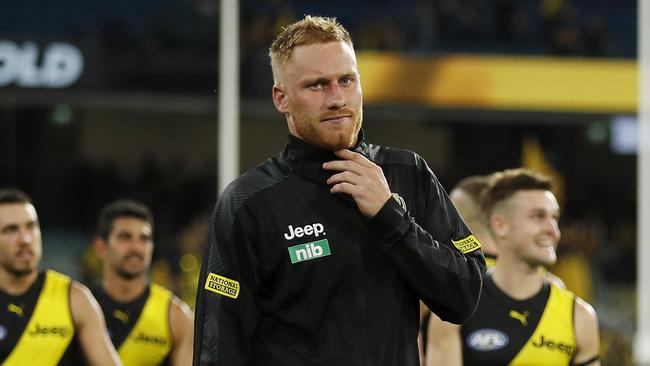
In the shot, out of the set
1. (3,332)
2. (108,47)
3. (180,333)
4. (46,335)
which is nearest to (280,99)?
(46,335)

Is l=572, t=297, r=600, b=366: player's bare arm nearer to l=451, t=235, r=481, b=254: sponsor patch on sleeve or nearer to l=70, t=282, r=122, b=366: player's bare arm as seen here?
l=70, t=282, r=122, b=366: player's bare arm

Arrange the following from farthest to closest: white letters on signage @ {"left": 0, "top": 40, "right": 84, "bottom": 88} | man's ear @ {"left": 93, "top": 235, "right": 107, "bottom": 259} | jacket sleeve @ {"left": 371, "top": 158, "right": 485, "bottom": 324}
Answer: white letters on signage @ {"left": 0, "top": 40, "right": 84, "bottom": 88}
man's ear @ {"left": 93, "top": 235, "right": 107, "bottom": 259}
jacket sleeve @ {"left": 371, "top": 158, "right": 485, "bottom": 324}

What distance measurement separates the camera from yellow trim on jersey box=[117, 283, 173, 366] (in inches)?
275

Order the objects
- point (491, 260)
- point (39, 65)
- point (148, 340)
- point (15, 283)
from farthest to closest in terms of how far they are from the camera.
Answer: point (39, 65)
point (148, 340)
point (491, 260)
point (15, 283)

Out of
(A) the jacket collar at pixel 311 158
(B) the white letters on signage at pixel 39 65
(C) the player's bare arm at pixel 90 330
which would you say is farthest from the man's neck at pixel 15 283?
(B) the white letters on signage at pixel 39 65

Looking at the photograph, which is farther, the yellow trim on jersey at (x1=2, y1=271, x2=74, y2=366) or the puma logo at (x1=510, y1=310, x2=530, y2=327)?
the yellow trim on jersey at (x1=2, y1=271, x2=74, y2=366)

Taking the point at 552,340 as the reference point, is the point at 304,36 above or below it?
above

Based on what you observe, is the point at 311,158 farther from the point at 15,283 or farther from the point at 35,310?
the point at 15,283

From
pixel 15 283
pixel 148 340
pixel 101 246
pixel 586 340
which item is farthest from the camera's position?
pixel 101 246

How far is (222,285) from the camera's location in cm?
313

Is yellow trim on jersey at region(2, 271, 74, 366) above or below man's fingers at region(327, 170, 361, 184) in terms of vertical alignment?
below

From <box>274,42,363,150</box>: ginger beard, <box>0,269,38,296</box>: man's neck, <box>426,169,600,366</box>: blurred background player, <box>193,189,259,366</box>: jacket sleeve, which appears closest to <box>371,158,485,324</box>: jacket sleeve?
<box>274,42,363,150</box>: ginger beard

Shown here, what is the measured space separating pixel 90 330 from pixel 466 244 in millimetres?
3196

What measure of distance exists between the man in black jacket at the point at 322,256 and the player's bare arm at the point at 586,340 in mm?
2526
